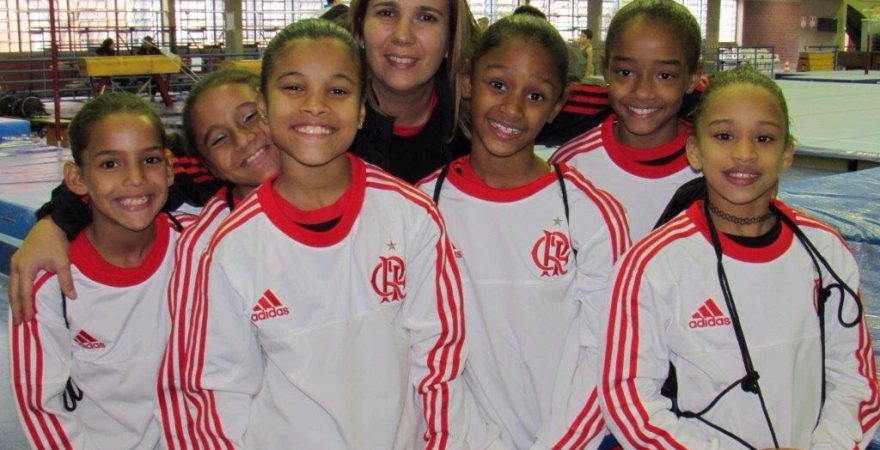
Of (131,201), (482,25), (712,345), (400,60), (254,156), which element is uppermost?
(482,25)

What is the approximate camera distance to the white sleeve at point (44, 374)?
6.89 feet

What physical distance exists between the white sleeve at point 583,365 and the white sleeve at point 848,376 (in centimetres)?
45

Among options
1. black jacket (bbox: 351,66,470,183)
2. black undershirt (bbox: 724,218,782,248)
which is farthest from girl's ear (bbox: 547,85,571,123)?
black undershirt (bbox: 724,218,782,248)

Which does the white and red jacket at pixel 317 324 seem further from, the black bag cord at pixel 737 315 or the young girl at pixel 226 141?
the black bag cord at pixel 737 315

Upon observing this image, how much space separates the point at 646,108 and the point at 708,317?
69cm

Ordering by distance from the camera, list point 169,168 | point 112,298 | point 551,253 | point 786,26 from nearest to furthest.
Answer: point 551,253 → point 112,298 → point 169,168 → point 786,26

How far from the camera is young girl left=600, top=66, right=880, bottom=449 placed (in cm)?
182

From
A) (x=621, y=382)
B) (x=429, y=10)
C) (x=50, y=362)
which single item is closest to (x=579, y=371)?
(x=621, y=382)

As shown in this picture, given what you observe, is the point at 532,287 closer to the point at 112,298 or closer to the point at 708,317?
the point at 708,317

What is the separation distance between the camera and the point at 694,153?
199cm

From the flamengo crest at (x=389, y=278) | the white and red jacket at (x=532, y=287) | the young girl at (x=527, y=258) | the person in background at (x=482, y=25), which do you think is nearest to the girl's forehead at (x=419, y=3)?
the person in background at (x=482, y=25)

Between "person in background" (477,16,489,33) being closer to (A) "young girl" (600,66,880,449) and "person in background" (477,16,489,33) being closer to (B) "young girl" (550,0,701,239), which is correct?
(B) "young girl" (550,0,701,239)

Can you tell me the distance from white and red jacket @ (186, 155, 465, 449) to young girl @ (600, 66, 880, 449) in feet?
1.31

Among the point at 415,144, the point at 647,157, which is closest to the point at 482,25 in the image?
the point at 415,144
